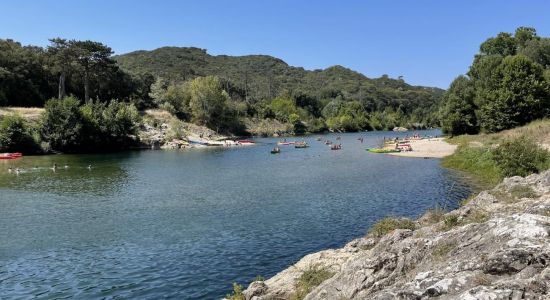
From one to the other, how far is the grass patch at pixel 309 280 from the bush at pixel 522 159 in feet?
113

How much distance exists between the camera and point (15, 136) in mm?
97688

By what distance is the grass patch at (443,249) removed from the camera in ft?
39.6

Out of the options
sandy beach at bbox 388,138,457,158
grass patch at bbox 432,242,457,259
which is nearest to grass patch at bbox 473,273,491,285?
grass patch at bbox 432,242,457,259

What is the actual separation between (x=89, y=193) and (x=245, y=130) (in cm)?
13448

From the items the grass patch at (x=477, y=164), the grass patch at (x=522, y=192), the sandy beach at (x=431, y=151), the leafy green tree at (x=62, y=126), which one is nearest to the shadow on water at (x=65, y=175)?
the leafy green tree at (x=62, y=126)

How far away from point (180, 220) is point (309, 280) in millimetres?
21585

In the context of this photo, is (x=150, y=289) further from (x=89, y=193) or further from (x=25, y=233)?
(x=89, y=193)

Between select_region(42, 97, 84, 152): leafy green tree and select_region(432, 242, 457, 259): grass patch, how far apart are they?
344 ft

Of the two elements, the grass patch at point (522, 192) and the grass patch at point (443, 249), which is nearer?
the grass patch at point (443, 249)

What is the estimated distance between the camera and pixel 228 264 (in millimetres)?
26312

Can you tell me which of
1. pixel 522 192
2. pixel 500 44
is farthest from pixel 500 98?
pixel 522 192

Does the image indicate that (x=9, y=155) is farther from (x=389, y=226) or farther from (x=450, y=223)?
(x=450, y=223)

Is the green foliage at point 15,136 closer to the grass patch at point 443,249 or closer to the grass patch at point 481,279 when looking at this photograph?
the grass patch at point 443,249

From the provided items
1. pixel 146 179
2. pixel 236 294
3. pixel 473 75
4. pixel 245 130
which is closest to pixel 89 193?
pixel 146 179
